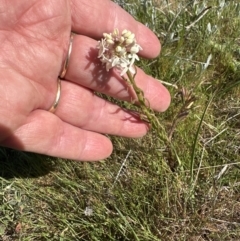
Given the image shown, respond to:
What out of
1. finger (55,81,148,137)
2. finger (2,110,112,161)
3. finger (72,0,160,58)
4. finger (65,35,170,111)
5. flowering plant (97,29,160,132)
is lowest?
finger (2,110,112,161)

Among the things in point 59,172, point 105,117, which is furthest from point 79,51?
point 59,172

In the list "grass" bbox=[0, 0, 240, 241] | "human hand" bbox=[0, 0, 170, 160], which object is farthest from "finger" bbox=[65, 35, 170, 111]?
"grass" bbox=[0, 0, 240, 241]

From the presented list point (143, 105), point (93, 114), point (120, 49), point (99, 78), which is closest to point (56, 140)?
point (93, 114)

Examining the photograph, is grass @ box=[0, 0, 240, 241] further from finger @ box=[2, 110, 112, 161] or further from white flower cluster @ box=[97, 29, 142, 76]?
white flower cluster @ box=[97, 29, 142, 76]

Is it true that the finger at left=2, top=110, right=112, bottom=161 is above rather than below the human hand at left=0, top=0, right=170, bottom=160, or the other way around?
below

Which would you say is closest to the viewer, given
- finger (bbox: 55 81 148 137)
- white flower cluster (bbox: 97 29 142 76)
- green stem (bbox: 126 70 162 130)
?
white flower cluster (bbox: 97 29 142 76)

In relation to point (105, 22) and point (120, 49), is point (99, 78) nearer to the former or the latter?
point (105, 22)

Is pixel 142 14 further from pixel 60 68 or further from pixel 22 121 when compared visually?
pixel 22 121

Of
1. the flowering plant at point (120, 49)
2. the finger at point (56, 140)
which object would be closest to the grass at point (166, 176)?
the finger at point (56, 140)
